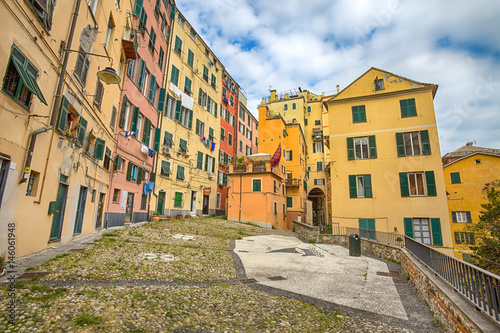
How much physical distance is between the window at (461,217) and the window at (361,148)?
17.4 metres

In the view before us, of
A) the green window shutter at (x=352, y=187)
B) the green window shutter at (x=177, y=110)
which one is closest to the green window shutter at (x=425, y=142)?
the green window shutter at (x=352, y=187)

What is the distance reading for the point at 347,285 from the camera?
24.2 ft

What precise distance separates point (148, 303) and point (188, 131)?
21.2 m

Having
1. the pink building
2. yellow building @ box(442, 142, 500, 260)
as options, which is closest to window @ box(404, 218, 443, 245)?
yellow building @ box(442, 142, 500, 260)

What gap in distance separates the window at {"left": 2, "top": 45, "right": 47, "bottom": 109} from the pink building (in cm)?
849

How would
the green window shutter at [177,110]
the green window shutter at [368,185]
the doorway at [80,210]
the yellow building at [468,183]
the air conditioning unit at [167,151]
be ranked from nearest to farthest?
the doorway at [80,210] → the green window shutter at [368,185] → the air conditioning unit at [167,151] → the green window shutter at [177,110] → the yellow building at [468,183]

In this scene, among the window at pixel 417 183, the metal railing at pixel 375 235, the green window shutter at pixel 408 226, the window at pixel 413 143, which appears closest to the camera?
the metal railing at pixel 375 235

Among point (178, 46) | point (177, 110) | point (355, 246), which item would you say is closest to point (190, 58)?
point (178, 46)

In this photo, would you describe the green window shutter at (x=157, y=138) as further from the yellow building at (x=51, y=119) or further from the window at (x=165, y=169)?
the yellow building at (x=51, y=119)

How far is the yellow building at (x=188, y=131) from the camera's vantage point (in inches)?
855

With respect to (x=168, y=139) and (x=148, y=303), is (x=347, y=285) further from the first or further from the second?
(x=168, y=139)

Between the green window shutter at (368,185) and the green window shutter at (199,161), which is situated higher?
the green window shutter at (199,161)

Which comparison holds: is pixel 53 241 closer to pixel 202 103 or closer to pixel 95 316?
pixel 95 316

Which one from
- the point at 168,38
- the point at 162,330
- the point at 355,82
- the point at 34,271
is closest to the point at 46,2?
the point at 34,271
